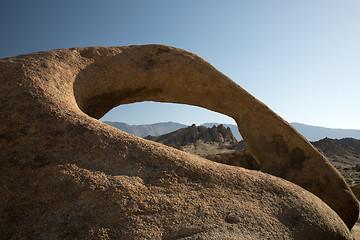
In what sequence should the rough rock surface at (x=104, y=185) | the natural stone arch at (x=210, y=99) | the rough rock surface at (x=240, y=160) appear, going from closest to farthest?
the rough rock surface at (x=104, y=185) < the natural stone arch at (x=210, y=99) < the rough rock surface at (x=240, y=160)

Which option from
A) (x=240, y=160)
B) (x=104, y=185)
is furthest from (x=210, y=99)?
(x=104, y=185)

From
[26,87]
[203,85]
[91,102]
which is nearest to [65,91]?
[26,87]

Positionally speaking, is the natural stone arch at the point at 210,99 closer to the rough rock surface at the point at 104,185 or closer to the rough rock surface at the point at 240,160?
the rough rock surface at the point at 104,185

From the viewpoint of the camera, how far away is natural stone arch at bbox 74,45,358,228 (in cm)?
352

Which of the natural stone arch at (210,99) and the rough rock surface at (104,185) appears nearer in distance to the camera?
the rough rock surface at (104,185)

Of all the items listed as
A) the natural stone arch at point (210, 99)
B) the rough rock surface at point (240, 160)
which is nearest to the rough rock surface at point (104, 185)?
the natural stone arch at point (210, 99)

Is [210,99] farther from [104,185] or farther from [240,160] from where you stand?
[104,185]

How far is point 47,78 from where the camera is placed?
2.29m

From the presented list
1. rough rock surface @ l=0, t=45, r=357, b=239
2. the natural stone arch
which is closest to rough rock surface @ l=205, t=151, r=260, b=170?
the natural stone arch

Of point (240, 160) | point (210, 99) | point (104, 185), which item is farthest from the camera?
point (240, 160)

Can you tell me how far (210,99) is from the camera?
4504mm

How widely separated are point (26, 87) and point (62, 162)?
967mm

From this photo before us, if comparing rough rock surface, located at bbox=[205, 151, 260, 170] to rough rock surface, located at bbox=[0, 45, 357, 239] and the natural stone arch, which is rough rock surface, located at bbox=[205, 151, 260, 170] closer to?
the natural stone arch

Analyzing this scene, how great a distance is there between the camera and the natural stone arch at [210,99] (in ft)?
11.6
